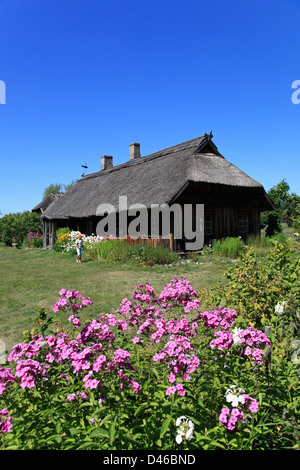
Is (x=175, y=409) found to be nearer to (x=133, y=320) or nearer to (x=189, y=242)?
(x=133, y=320)

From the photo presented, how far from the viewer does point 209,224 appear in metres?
17.0

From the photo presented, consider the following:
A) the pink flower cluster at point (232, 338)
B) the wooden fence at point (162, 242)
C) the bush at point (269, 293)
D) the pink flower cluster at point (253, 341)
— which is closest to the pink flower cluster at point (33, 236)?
the wooden fence at point (162, 242)

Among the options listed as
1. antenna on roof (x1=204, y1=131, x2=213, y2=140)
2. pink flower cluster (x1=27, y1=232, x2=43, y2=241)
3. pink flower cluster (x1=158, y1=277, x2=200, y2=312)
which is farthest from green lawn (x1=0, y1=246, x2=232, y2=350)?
pink flower cluster (x1=27, y1=232, x2=43, y2=241)

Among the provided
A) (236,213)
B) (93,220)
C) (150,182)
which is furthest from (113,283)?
(93,220)

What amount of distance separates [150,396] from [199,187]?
47.4 ft

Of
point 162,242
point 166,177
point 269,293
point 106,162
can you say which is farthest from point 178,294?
point 106,162

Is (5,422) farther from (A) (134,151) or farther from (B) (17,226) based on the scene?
(B) (17,226)

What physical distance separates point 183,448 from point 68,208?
23.4 m

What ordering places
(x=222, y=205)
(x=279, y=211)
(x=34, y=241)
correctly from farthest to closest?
(x=34, y=241), (x=279, y=211), (x=222, y=205)

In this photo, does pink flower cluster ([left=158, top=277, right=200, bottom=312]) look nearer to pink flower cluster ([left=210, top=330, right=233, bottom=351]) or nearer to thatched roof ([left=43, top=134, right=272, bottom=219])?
pink flower cluster ([left=210, top=330, right=233, bottom=351])

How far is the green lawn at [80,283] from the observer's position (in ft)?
20.9

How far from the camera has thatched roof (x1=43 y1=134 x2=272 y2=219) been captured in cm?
1567

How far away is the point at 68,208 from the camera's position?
24.4m

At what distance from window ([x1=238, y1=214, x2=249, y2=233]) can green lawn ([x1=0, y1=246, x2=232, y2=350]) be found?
5.29 m
